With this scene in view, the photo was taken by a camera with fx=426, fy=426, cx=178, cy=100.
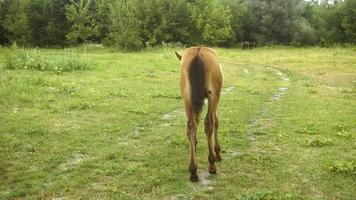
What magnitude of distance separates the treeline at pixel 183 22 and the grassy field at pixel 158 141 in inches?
1188

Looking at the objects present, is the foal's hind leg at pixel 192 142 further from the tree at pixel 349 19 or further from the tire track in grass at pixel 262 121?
the tree at pixel 349 19

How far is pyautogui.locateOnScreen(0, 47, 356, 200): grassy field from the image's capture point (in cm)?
704

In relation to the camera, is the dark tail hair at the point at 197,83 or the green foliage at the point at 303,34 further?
the green foliage at the point at 303,34

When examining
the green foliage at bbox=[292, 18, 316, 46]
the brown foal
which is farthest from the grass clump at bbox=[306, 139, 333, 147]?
the green foliage at bbox=[292, 18, 316, 46]

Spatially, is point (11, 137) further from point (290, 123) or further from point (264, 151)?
point (290, 123)

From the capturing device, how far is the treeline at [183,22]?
161ft

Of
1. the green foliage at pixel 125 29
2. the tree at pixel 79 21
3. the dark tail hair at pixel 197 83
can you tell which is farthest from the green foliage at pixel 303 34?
the dark tail hair at pixel 197 83

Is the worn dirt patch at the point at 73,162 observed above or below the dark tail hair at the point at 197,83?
below

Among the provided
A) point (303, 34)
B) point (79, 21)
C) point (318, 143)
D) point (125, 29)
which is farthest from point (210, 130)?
point (303, 34)

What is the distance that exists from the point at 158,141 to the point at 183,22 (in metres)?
40.9

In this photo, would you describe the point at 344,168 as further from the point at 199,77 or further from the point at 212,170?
the point at 199,77

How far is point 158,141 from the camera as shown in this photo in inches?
395

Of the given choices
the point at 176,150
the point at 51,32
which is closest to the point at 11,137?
the point at 176,150

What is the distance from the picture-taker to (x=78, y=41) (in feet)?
175
